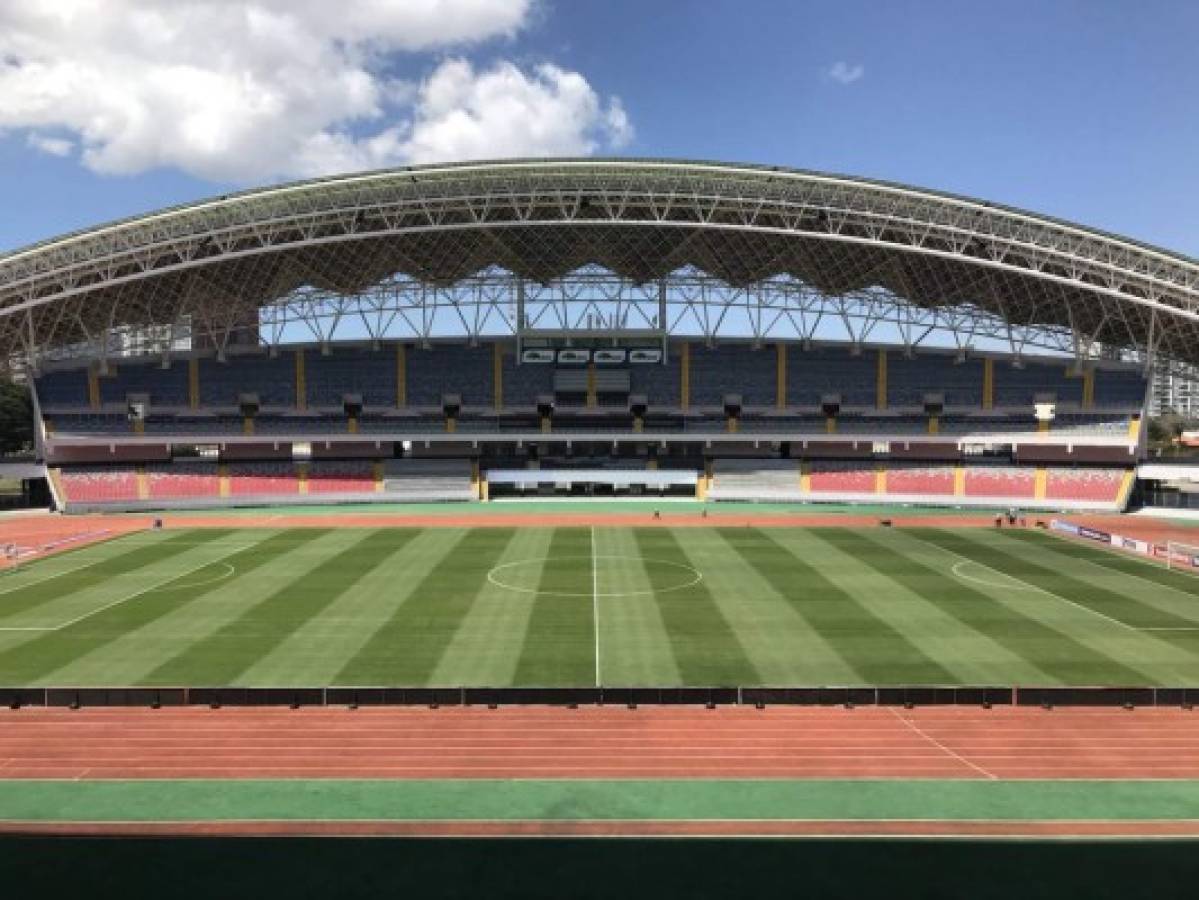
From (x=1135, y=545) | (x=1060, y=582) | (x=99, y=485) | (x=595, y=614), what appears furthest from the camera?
(x=99, y=485)

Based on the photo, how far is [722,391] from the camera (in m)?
71.5

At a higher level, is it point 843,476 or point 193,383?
point 193,383

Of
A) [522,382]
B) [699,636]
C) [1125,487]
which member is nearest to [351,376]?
[522,382]

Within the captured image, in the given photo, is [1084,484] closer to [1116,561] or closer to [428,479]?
[1116,561]

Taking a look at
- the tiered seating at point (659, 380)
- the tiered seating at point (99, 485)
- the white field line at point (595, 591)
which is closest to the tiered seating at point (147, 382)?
the tiered seating at point (99, 485)

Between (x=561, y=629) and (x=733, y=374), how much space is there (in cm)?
4760

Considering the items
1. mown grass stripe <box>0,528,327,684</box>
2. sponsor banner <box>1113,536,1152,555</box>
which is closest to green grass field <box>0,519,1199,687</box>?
mown grass stripe <box>0,528,327,684</box>

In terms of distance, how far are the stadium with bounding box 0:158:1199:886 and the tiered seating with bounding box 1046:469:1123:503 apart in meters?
0.22

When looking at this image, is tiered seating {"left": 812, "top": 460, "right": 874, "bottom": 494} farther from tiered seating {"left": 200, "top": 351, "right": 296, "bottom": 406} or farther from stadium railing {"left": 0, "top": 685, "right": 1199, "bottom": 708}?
stadium railing {"left": 0, "top": 685, "right": 1199, "bottom": 708}

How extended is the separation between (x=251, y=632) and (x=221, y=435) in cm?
4331

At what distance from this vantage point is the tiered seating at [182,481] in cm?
6209

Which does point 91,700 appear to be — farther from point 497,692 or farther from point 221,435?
point 221,435

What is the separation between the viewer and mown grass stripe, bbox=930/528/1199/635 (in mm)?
28891

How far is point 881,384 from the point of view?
70750 mm
